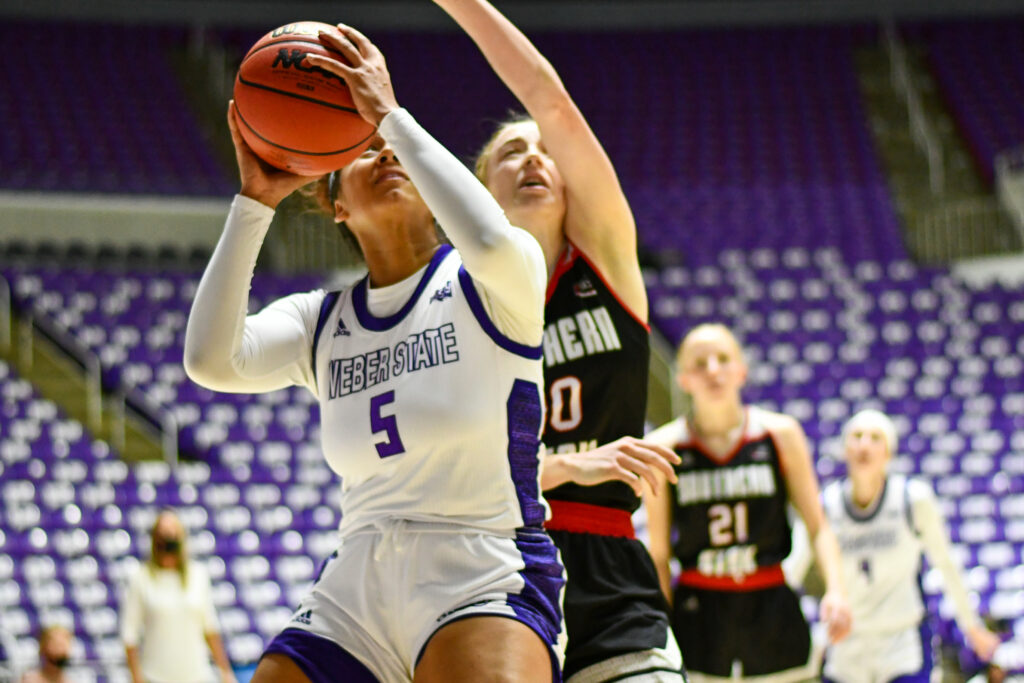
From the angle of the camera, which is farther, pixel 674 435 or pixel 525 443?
pixel 674 435

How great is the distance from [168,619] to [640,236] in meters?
8.83

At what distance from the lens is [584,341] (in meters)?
2.62

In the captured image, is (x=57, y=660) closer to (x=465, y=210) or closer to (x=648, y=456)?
(x=648, y=456)

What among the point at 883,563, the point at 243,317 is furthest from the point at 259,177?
the point at 883,563

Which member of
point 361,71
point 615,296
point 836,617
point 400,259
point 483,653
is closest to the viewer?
point 483,653

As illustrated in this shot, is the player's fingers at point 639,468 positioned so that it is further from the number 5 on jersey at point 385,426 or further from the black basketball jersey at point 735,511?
the black basketball jersey at point 735,511

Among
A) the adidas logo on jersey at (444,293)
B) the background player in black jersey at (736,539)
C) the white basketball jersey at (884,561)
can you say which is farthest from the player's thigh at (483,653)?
the white basketball jersey at (884,561)

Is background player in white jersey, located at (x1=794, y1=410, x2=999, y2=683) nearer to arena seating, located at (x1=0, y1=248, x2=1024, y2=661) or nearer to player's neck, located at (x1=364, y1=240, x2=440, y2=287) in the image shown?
player's neck, located at (x1=364, y1=240, x2=440, y2=287)

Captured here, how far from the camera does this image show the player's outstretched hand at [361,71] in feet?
6.76

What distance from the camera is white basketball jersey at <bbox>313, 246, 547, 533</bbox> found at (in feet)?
6.61

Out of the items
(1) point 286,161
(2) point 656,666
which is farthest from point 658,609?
(1) point 286,161

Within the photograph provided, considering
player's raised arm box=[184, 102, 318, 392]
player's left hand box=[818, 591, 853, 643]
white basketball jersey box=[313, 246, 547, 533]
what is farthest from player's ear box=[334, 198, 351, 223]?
player's left hand box=[818, 591, 853, 643]

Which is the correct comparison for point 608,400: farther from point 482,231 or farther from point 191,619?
point 191,619

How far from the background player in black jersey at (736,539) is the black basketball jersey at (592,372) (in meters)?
1.20
